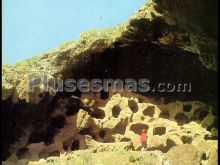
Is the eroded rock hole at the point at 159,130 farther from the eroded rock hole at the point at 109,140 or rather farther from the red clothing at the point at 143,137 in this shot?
the eroded rock hole at the point at 109,140

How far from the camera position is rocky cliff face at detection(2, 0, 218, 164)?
15906 millimetres

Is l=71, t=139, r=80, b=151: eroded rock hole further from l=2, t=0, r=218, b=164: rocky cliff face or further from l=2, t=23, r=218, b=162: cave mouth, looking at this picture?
l=2, t=23, r=218, b=162: cave mouth

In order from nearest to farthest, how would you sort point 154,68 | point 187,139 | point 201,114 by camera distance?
point 187,139
point 201,114
point 154,68

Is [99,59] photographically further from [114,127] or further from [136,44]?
[114,127]

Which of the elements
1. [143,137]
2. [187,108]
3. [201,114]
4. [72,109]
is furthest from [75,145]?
[201,114]

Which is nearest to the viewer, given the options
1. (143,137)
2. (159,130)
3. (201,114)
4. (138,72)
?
(143,137)

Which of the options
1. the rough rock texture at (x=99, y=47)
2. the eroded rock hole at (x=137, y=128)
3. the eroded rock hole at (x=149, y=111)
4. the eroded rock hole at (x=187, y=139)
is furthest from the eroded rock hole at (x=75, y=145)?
the eroded rock hole at (x=187, y=139)

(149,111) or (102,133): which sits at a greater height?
(149,111)

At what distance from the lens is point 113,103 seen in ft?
57.0

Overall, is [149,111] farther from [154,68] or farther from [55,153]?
[55,153]

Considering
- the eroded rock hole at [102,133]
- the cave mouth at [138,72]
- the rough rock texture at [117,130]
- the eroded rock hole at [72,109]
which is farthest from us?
the eroded rock hole at [72,109]

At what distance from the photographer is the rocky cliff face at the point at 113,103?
52.2 ft

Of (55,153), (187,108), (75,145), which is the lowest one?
(55,153)

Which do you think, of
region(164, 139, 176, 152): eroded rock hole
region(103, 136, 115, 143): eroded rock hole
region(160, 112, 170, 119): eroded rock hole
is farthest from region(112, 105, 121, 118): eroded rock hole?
region(164, 139, 176, 152): eroded rock hole
